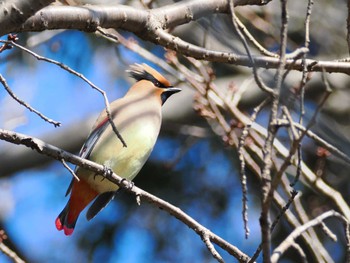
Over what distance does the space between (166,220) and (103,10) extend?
4150 millimetres

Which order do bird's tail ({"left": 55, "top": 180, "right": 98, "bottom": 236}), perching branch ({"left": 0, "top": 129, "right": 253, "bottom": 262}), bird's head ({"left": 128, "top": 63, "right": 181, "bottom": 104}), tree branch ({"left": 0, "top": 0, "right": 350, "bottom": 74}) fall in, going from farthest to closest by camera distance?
bird's head ({"left": 128, "top": 63, "right": 181, "bottom": 104}) < bird's tail ({"left": 55, "top": 180, "right": 98, "bottom": 236}) < perching branch ({"left": 0, "top": 129, "right": 253, "bottom": 262}) < tree branch ({"left": 0, "top": 0, "right": 350, "bottom": 74})

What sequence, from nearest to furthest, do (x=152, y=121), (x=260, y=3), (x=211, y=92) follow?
(x=260, y=3)
(x=152, y=121)
(x=211, y=92)

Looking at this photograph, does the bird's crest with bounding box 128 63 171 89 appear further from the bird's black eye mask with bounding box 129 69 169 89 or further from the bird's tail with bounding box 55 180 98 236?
the bird's tail with bounding box 55 180 98 236

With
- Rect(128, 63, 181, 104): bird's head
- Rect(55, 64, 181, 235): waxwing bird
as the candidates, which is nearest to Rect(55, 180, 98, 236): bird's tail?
Rect(55, 64, 181, 235): waxwing bird

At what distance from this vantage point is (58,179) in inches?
290

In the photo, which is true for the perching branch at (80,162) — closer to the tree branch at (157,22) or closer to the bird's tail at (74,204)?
the tree branch at (157,22)

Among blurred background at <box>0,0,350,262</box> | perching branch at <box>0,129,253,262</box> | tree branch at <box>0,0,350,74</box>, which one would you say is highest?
tree branch at <box>0,0,350,74</box>

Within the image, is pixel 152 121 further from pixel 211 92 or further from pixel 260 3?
pixel 260 3

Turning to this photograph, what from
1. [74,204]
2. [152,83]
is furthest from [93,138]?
[152,83]

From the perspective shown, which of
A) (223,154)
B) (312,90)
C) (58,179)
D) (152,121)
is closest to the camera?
(152,121)

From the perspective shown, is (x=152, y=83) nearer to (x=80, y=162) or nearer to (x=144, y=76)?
(x=144, y=76)

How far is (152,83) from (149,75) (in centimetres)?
7

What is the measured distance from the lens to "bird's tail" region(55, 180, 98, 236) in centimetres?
433

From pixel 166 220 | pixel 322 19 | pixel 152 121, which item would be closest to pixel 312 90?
pixel 322 19
